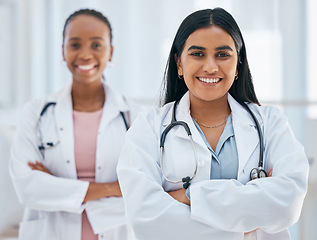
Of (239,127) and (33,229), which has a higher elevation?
(239,127)

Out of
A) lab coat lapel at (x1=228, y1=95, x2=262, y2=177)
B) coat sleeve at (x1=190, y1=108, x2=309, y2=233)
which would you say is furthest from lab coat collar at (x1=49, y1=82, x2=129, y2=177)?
coat sleeve at (x1=190, y1=108, x2=309, y2=233)

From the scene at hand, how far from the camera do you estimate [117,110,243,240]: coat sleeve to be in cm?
125

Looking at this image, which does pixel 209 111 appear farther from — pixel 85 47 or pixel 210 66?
pixel 85 47

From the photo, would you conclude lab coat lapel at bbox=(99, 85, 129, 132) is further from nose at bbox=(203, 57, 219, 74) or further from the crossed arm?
nose at bbox=(203, 57, 219, 74)

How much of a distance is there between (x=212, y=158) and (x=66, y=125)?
797 millimetres

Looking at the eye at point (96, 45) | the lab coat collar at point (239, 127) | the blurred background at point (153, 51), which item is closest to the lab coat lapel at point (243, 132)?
the lab coat collar at point (239, 127)

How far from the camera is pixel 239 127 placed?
1393 millimetres

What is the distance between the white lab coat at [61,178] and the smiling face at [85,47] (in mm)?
153

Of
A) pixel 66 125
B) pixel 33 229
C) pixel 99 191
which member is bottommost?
pixel 33 229

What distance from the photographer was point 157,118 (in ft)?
4.71

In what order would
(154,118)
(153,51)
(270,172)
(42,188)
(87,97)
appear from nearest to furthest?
1. (270,172)
2. (154,118)
3. (42,188)
4. (87,97)
5. (153,51)

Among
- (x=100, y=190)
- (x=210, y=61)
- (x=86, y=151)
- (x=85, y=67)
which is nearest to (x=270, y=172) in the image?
(x=210, y=61)

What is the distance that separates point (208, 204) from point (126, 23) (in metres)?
1.84

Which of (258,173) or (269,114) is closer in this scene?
(258,173)
